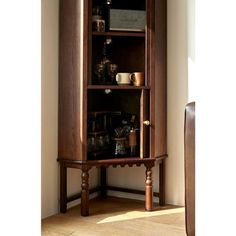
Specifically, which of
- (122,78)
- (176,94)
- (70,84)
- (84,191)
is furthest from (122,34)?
(84,191)

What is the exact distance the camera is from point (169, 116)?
280 cm

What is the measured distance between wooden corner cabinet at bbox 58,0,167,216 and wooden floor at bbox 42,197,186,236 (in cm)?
10

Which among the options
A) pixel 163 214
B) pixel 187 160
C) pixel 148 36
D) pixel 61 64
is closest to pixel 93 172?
pixel 163 214

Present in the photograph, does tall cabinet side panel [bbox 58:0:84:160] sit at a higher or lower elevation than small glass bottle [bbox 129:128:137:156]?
higher

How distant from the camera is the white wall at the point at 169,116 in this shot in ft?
8.13

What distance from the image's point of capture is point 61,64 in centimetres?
255

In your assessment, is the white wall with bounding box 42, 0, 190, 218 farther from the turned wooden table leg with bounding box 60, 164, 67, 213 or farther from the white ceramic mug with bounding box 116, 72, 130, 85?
the white ceramic mug with bounding box 116, 72, 130, 85

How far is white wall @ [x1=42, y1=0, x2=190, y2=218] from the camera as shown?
8.13ft

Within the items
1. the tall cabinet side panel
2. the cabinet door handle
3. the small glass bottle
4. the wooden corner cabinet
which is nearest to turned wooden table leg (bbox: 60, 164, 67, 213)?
the wooden corner cabinet

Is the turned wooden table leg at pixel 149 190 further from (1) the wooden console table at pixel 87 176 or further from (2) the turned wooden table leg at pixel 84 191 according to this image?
(2) the turned wooden table leg at pixel 84 191

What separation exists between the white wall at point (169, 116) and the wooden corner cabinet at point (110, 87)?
0.19 feet
